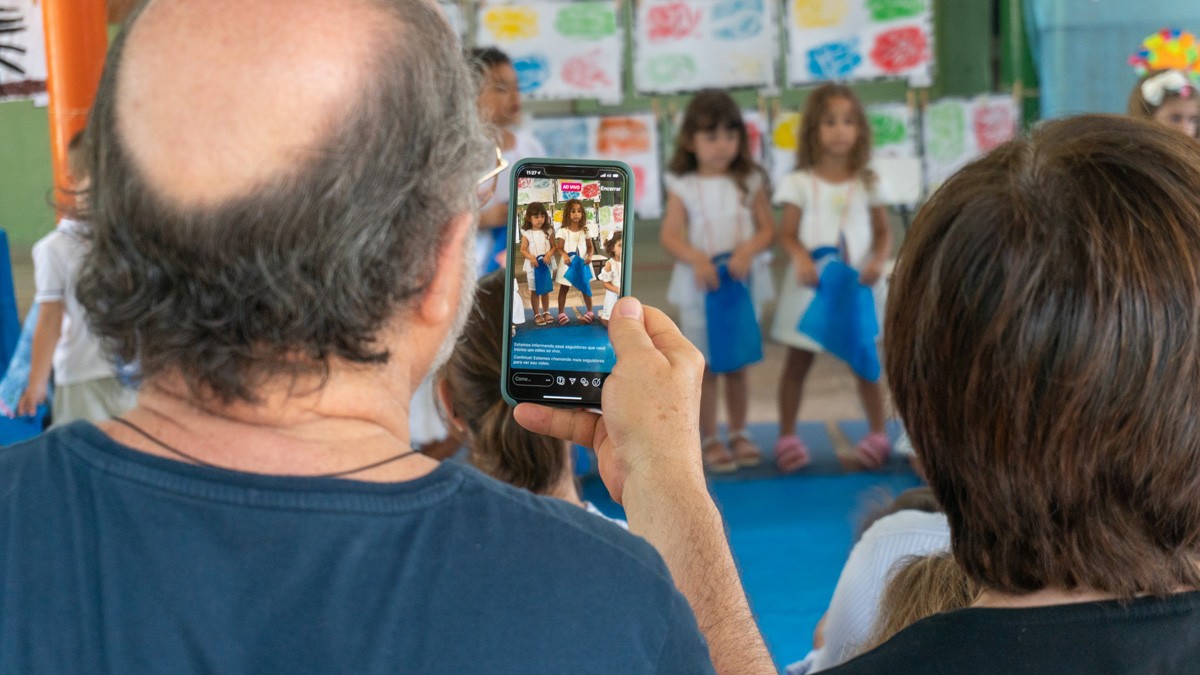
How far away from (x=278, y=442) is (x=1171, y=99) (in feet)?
12.7

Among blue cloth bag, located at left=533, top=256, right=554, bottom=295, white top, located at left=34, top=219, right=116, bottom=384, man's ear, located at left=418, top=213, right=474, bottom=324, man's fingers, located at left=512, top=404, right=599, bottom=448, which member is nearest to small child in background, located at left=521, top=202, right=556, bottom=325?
blue cloth bag, located at left=533, top=256, right=554, bottom=295

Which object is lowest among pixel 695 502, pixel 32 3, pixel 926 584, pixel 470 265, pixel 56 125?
pixel 926 584

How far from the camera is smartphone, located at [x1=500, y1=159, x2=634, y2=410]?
1.32 meters

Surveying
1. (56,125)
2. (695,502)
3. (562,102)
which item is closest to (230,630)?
(695,502)

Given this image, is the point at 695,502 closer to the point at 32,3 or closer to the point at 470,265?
the point at 470,265

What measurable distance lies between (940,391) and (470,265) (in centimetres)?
41

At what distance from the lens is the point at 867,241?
15.9 feet

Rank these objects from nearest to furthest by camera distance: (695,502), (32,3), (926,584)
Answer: (695,502) → (926,584) → (32,3)

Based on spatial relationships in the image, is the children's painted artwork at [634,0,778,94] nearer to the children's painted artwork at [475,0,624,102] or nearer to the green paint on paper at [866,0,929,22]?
the children's painted artwork at [475,0,624,102]

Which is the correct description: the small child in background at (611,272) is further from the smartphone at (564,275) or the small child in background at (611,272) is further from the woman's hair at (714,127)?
the woman's hair at (714,127)

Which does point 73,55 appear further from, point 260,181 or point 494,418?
point 260,181

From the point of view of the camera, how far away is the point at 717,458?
4938 mm

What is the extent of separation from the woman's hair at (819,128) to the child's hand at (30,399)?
3.02 m

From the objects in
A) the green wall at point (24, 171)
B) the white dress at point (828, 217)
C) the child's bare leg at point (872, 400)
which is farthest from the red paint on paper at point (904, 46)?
the green wall at point (24, 171)
